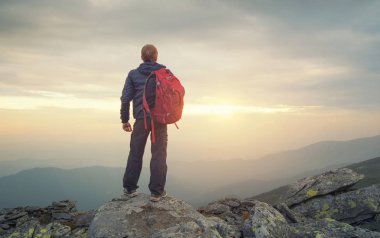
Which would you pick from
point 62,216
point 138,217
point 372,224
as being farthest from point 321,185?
point 62,216

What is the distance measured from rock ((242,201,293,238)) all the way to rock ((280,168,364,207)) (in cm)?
680

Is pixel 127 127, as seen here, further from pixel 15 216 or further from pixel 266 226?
pixel 15 216

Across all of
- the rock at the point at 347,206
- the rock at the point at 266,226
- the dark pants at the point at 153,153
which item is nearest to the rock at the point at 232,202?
the rock at the point at 347,206

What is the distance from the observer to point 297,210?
49.4ft

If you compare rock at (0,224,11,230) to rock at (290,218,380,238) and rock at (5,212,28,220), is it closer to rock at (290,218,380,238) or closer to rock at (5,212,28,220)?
rock at (5,212,28,220)

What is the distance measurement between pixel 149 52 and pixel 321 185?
10.4 m

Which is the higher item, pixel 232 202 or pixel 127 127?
pixel 127 127

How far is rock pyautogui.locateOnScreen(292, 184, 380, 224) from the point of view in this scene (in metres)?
13.7

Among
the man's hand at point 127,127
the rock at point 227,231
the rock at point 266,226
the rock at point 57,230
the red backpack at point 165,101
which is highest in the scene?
the red backpack at point 165,101

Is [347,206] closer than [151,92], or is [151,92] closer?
[151,92]

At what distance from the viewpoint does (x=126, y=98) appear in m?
13.1

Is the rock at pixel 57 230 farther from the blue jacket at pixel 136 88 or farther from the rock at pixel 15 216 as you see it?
Answer: the rock at pixel 15 216

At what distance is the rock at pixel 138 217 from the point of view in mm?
11625

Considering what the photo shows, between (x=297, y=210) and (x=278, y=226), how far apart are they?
277 inches
